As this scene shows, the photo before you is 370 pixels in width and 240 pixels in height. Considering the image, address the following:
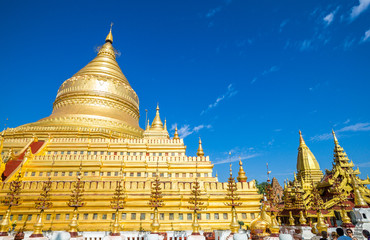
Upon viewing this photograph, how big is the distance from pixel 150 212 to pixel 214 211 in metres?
4.33

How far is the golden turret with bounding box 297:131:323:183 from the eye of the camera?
3312cm

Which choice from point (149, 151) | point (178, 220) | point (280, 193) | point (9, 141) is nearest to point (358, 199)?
point (178, 220)

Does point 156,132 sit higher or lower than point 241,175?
higher

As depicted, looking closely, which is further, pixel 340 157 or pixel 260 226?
pixel 340 157

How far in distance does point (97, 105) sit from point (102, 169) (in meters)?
15.4

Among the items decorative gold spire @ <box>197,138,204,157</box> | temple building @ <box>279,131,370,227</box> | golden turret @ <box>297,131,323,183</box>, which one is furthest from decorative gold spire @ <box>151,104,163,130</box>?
golden turret @ <box>297,131,323,183</box>

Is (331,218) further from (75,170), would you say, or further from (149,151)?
(75,170)

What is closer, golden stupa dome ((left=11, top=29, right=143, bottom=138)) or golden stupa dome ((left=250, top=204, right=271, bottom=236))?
golden stupa dome ((left=250, top=204, right=271, bottom=236))

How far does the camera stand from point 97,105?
32.3 meters

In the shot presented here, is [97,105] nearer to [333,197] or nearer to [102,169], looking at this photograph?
[102,169]

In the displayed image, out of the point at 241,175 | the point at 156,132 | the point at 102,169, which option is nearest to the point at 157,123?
the point at 156,132

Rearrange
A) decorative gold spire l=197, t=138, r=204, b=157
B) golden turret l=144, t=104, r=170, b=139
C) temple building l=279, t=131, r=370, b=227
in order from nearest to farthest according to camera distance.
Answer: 1. temple building l=279, t=131, r=370, b=227
2. decorative gold spire l=197, t=138, r=204, b=157
3. golden turret l=144, t=104, r=170, b=139

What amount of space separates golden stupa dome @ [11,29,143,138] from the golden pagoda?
134 mm

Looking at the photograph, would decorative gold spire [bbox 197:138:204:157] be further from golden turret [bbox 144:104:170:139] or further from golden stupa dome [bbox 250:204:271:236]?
golden stupa dome [bbox 250:204:271:236]
